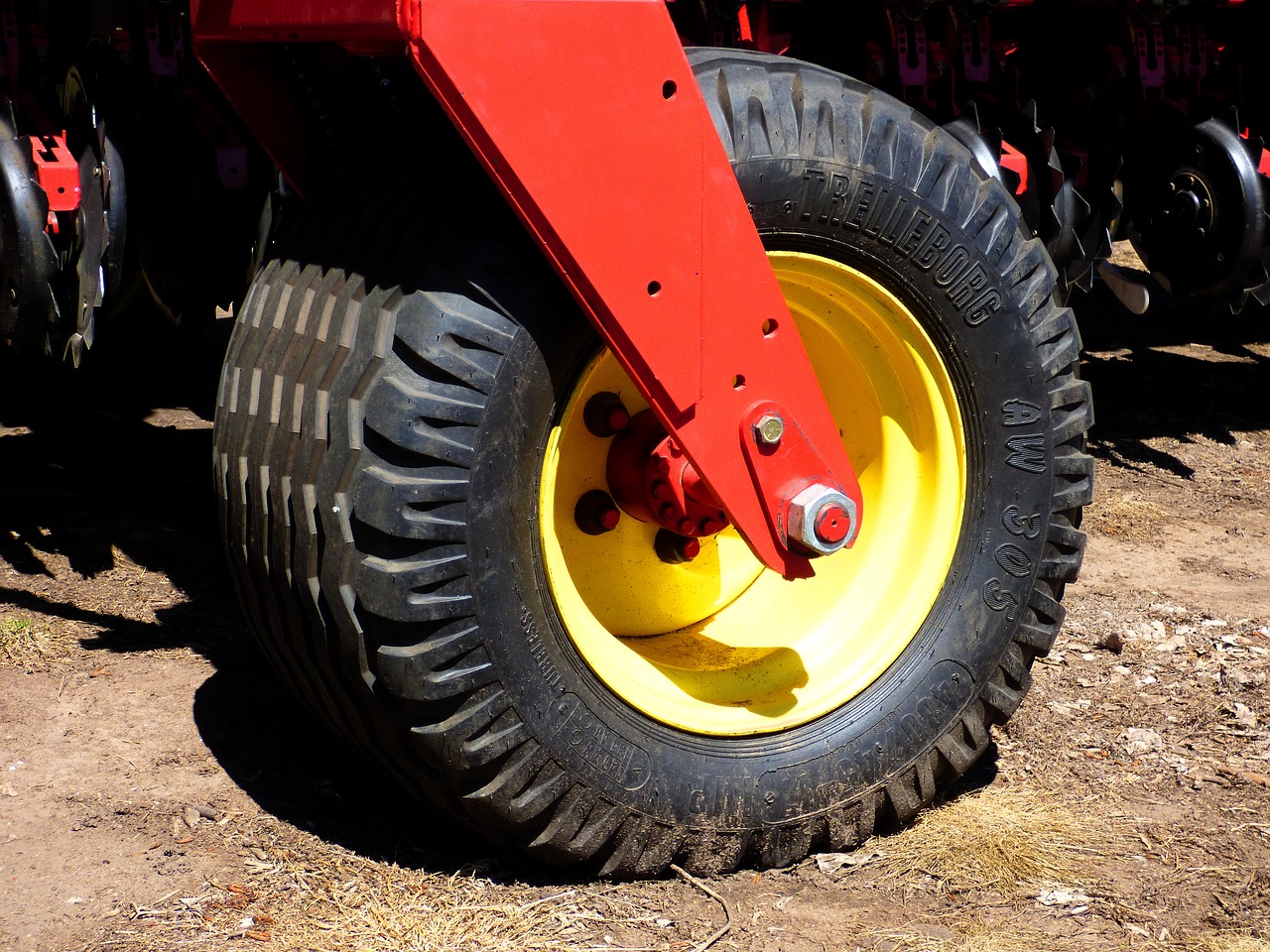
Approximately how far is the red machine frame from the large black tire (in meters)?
0.14

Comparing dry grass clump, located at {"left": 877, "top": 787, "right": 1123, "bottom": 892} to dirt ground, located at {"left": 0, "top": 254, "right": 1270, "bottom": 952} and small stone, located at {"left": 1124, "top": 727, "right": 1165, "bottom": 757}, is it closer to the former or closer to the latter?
dirt ground, located at {"left": 0, "top": 254, "right": 1270, "bottom": 952}

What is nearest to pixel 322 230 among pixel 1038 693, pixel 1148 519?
pixel 1038 693

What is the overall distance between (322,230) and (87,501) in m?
2.49

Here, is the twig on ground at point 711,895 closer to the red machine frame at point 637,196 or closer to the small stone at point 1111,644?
the red machine frame at point 637,196

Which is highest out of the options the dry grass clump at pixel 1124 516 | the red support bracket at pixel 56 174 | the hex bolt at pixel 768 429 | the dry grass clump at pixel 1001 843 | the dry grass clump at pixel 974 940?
the red support bracket at pixel 56 174

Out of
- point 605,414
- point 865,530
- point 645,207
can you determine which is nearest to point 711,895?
point 865,530

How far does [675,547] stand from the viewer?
2887 millimetres

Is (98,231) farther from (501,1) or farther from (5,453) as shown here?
(501,1)

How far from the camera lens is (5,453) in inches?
197

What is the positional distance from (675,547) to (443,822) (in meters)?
0.74

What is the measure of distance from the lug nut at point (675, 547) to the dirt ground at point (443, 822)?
66 cm

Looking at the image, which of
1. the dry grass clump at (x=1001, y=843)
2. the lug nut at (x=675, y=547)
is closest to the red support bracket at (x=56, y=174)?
the lug nut at (x=675, y=547)

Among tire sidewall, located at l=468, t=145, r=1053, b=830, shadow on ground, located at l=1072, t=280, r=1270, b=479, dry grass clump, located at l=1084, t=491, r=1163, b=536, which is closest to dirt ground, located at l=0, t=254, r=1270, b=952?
dry grass clump, located at l=1084, t=491, r=1163, b=536

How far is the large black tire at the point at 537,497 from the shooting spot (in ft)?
7.37
